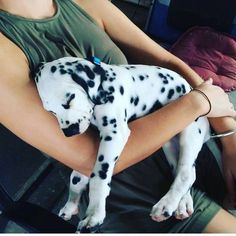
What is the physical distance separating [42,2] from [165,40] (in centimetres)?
217

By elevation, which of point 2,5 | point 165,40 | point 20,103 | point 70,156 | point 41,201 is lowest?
point 41,201

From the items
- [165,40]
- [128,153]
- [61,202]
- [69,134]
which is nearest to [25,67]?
[69,134]

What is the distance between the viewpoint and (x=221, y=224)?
118 centimetres

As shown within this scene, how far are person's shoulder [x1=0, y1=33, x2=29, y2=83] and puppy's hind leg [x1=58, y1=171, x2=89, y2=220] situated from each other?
36cm

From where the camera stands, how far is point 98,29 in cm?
144

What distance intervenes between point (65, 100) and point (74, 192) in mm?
363

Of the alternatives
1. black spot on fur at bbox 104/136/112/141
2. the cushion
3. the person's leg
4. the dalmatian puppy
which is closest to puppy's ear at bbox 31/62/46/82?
the dalmatian puppy

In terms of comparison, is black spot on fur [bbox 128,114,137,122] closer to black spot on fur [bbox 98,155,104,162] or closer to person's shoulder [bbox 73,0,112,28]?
black spot on fur [bbox 98,155,104,162]

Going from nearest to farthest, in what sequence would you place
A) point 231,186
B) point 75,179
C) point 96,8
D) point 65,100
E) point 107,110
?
1. point 65,100
2. point 107,110
3. point 75,179
4. point 231,186
5. point 96,8

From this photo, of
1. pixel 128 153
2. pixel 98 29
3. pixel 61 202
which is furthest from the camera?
pixel 61 202

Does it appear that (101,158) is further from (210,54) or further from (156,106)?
(210,54)

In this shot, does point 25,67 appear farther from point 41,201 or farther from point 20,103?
point 41,201

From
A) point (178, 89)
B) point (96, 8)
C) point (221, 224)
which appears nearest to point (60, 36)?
point (96, 8)

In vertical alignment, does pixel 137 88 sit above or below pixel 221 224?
above
